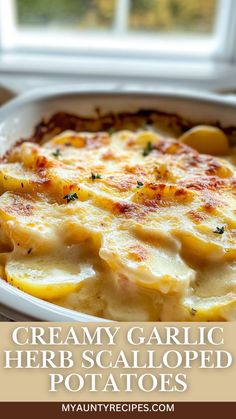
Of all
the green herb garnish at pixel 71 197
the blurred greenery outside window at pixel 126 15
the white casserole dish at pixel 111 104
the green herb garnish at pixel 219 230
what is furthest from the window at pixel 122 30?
the green herb garnish at pixel 219 230

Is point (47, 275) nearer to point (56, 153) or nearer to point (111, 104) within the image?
point (56, 153)

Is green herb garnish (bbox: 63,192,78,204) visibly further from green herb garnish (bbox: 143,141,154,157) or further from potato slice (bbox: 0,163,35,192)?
green herb garnish (bbox: 143,141,154,157)

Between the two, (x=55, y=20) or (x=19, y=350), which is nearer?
(x=19, y=350)

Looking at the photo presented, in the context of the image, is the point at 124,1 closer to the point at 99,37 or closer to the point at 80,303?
the point at 99,37

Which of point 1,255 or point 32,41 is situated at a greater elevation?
point 32,41

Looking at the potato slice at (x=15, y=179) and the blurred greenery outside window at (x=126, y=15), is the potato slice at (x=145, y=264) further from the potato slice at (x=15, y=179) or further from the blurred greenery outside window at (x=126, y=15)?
the blurred greenery outside window at (x=126, y=15)

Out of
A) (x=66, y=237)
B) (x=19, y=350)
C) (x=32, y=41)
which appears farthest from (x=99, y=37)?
(x=19, y=350)

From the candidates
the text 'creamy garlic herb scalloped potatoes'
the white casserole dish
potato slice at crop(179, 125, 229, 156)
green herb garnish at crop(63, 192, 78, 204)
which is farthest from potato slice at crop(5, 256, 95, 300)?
potato slice at crop(179, 125, 229, 156)
